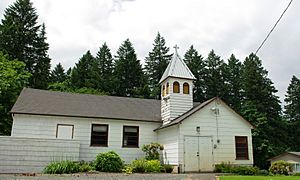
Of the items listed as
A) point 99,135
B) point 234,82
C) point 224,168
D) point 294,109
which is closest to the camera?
point 224,168

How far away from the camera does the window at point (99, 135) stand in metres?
20.2

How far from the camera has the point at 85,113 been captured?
2042cm

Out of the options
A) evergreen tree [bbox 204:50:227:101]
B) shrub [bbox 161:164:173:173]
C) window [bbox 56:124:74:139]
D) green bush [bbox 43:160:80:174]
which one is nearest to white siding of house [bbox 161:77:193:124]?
shrub [bbox 161:164:173:173]

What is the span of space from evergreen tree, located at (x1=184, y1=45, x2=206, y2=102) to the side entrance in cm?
2542

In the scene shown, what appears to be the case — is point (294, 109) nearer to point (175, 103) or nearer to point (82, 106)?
point (175, 103)

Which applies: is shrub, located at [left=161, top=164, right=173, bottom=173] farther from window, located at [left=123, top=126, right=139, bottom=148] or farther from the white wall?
the white wall

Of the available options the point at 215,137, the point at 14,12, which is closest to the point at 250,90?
the point at 215,137

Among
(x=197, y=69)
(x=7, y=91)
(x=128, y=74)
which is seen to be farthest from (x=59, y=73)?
(x=197, y=69)

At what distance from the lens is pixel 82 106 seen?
21.5 m

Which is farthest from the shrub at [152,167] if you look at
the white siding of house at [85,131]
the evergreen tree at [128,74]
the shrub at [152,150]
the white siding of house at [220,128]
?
the evergreen tree at [128,74]

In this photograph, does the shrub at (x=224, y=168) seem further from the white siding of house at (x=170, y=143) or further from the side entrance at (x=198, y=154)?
the white siding of house at (x=170, y=143)

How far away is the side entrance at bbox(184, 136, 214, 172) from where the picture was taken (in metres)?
18.2

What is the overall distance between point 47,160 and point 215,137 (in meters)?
10.6

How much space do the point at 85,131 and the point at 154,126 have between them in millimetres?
5194
